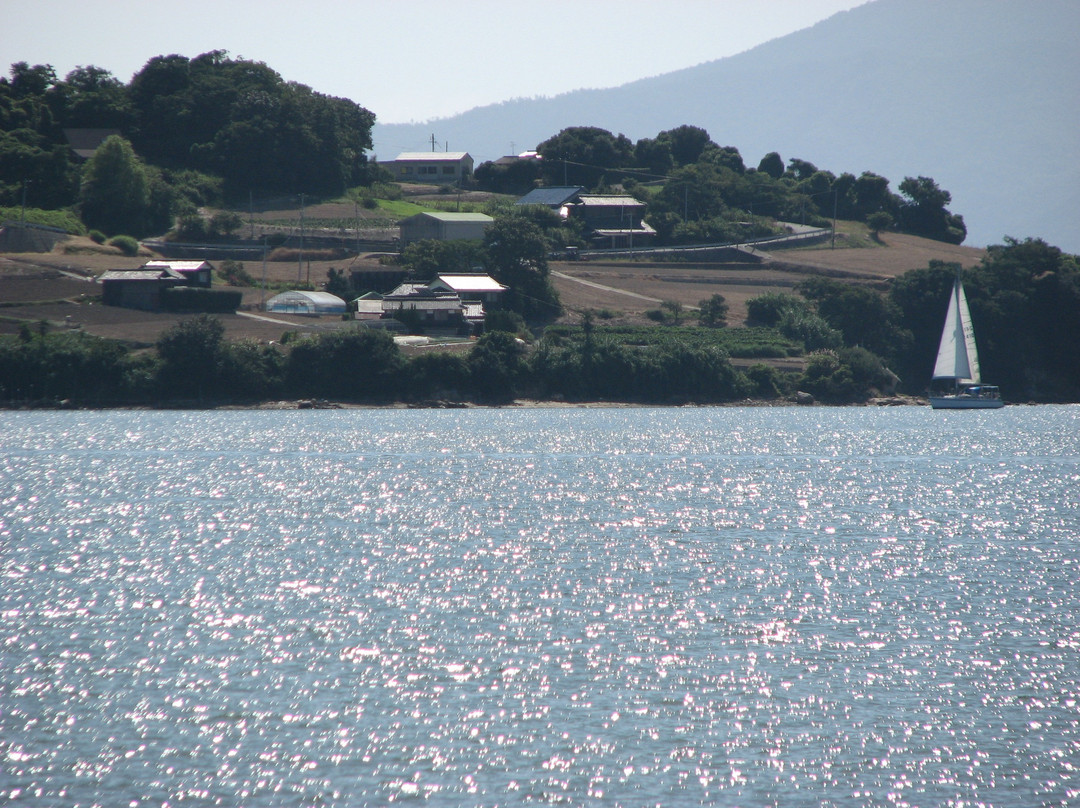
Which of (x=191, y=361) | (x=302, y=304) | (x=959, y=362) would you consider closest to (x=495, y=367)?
(x=191, y=361)

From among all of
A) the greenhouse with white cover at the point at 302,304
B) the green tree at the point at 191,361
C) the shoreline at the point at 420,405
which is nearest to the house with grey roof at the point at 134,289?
the greenhouse with white cover at the point at 302,304

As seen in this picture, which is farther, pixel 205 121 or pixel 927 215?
pixel 927 215

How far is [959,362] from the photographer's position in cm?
8975

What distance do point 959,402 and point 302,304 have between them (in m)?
52.0

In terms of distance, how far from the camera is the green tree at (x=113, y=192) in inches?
4267

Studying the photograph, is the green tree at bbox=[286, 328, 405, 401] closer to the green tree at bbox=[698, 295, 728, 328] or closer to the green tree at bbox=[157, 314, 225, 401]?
the green tree at bbox=[157, 314, 225, 401]

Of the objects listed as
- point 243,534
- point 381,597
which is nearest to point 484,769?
point 381,597

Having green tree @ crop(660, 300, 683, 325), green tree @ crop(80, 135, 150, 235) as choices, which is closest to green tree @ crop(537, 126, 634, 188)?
green tree @ crop(660, 300, 683, 325)

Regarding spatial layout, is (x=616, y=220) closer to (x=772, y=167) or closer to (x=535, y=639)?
(x=772, y=167)

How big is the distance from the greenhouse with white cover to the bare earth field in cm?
144

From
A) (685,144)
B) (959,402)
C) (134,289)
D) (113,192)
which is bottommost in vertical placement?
(959,402)

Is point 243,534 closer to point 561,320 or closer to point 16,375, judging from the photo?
point 16,375

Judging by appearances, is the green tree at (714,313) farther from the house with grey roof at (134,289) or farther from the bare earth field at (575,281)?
the house with grey roof at (134,289)

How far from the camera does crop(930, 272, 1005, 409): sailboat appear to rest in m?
89.5
